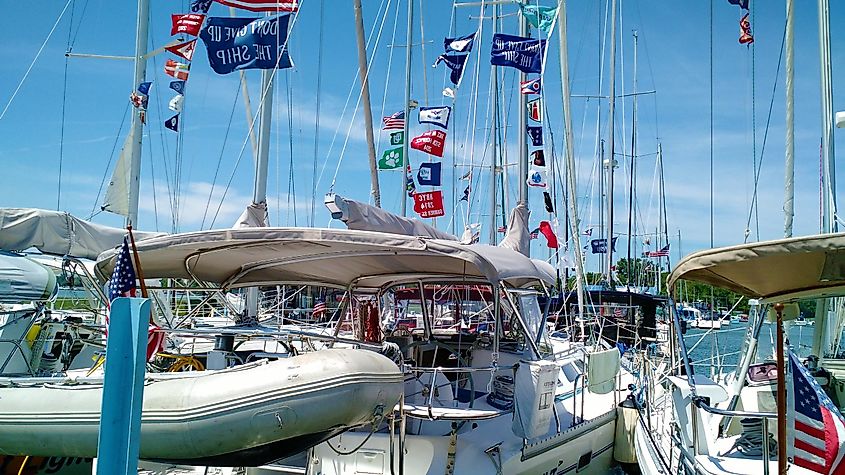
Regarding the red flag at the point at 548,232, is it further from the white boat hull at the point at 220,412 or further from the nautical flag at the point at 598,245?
the white boat hull at the point at 220,412

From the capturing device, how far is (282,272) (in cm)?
878

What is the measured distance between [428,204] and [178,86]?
784cm

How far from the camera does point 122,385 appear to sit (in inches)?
119

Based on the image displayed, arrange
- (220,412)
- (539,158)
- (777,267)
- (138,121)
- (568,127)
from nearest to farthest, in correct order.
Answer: (220,412), (777,267), (568,127), (138,121), (539,158)

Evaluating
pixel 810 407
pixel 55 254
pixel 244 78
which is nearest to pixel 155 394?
pixel 810 407

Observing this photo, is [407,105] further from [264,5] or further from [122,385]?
[122,385]

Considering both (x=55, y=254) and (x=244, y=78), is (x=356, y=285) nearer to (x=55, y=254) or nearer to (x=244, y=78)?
(x=55, y=254)

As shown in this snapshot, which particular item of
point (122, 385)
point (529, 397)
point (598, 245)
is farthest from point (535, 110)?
point (598, 245)

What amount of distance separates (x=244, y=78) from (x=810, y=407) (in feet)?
48.1

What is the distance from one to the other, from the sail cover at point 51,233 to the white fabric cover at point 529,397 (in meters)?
6.40

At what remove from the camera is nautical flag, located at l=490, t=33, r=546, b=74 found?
13836 mm

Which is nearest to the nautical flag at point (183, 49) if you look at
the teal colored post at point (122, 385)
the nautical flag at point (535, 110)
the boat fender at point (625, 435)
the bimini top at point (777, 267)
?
the nautical flag at point (535, 110)

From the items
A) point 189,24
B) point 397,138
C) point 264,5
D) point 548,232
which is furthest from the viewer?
point 548,232

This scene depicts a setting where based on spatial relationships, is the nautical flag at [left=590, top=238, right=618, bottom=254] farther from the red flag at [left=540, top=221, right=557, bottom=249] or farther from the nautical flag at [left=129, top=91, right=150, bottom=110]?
the nautical flag at [left=129, top=91, right=150, bottom=110]
